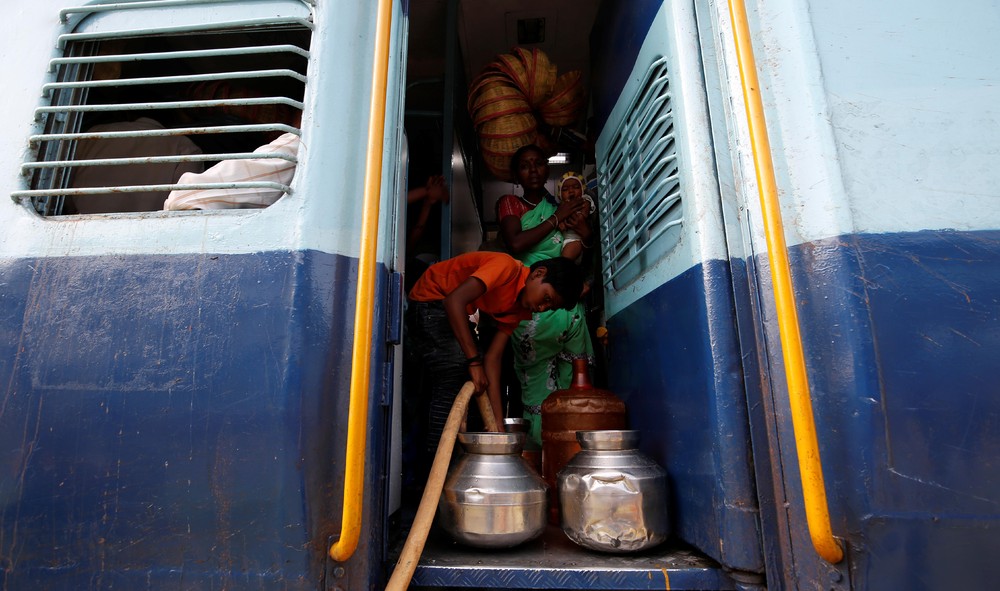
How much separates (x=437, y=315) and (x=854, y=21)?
210 centimetres

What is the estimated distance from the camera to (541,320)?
2.91 metres

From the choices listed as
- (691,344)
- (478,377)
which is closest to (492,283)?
(478,377)

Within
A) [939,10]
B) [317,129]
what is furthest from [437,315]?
[939,10]

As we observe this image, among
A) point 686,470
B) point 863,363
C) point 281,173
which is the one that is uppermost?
point 281,173

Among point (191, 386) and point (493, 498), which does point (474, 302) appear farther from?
point (191, 386)

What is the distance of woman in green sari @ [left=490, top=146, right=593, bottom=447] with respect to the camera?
2896mm

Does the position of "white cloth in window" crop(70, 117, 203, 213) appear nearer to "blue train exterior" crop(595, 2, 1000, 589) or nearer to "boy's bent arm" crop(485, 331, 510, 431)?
"boy's bent arm" crop(485, 331, 510, 431)

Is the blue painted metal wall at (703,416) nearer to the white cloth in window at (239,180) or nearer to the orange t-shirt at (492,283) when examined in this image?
the orange t-shirt at (492,283)

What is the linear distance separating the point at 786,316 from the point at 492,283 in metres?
1.44

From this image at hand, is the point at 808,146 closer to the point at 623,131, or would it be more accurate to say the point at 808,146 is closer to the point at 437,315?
the point at 623,131

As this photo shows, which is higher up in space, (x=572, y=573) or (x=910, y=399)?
(x=910, y=399)

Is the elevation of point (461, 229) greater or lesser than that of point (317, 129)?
greater

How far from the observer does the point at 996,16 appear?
1.46 m

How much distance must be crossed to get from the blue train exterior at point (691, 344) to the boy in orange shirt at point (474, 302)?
96cm
